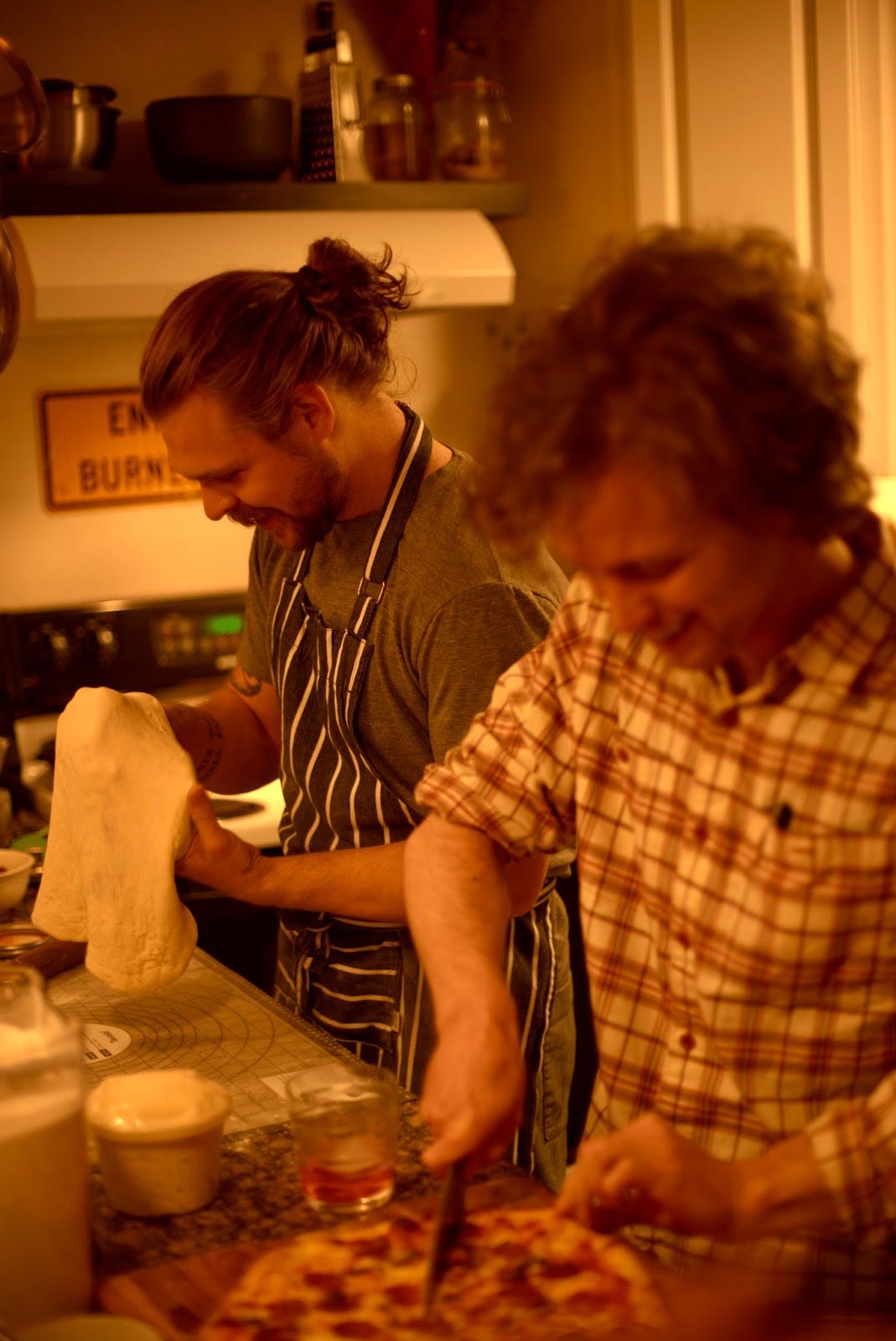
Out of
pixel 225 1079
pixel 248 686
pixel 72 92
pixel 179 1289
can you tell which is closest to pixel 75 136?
pixel 72 92

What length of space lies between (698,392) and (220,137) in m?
2.00

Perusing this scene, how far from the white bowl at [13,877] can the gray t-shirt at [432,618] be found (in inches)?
22.1

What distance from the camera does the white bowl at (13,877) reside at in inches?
80.1

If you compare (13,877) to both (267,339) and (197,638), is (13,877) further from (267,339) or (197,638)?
(197,638)

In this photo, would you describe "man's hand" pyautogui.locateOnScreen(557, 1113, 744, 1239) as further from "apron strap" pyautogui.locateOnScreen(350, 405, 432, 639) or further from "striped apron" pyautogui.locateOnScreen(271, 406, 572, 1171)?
"apron strap" pyautogui.locateOnScreen(350, 405, 432, 639)

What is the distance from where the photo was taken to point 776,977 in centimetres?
113

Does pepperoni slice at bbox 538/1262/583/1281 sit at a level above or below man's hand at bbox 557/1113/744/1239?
below

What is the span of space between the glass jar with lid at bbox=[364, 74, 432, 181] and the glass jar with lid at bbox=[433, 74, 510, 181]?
70 millimetres

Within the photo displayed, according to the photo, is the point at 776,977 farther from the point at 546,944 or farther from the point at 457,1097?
the point at 546,944

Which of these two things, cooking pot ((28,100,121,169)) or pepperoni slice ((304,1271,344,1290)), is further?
cooking pot ((28,100,121,169))

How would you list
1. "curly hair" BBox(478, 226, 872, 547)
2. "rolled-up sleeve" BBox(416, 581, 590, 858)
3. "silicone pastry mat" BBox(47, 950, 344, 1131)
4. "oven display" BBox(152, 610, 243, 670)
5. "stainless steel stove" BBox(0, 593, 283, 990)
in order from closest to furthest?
"curly hair" BBox(478, 226, 872, 547)
"rolled-up sleeve" BBox(416, 581, 590, 858)
"silicone pastry mat" BBox(47, 950, 344, 1131)
"stainless steel stove" BBox(0, 593, 283, 990)
"oven display" BBox(152, 610, 243, 670)

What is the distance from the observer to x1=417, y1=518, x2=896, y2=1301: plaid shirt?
1.10 metres

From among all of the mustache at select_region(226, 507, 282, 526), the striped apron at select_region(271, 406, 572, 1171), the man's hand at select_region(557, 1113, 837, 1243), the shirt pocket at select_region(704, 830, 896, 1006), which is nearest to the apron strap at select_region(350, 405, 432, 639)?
the striped apron at select_region(271, 406, 572, 1171)

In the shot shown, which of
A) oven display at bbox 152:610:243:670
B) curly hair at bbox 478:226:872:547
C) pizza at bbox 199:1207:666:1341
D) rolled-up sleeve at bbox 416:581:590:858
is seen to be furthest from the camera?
oven display at bbox 152:610:243:670
